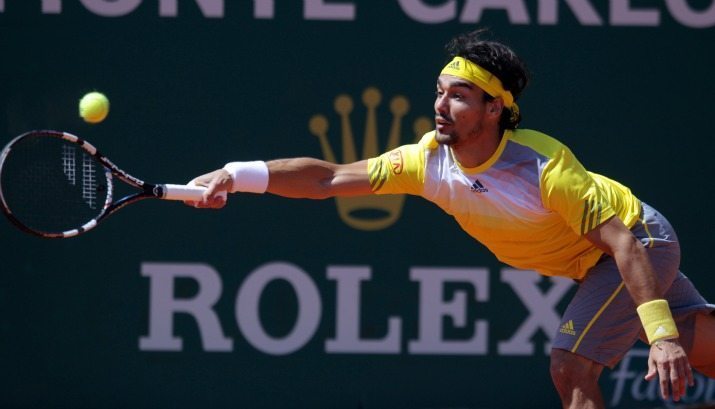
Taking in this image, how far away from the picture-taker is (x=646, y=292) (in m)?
4.34

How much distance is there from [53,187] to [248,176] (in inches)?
34.3

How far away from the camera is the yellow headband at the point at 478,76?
4.66 meters

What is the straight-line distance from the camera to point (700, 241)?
6.34 meters

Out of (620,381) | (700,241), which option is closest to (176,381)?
(620,381)

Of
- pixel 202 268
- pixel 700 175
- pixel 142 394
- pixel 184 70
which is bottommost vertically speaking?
pixel 142 394

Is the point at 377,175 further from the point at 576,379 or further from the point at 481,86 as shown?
the point at 576,379

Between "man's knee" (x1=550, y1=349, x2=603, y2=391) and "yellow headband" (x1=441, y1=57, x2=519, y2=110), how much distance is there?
91 centimetres

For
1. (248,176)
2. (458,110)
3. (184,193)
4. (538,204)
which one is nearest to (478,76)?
(458,110)

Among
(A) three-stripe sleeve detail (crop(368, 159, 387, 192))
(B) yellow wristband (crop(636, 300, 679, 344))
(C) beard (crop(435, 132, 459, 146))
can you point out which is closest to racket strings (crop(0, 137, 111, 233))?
(A) three-stripe sleeve detail (crop(368, 159, 387, 192))

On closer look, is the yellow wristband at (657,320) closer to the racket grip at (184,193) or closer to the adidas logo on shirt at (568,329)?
the adidas logo on shirt at (568,329)

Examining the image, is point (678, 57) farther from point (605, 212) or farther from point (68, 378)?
point (68, 378)

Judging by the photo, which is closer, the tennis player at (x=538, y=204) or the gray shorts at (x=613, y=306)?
the tennis player at (x=538, y=204)

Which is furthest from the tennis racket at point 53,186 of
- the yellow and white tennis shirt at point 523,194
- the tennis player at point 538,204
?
the yellow and white tennis shirt at point 523,194

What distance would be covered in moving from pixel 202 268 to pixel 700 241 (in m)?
Result: 2.32
